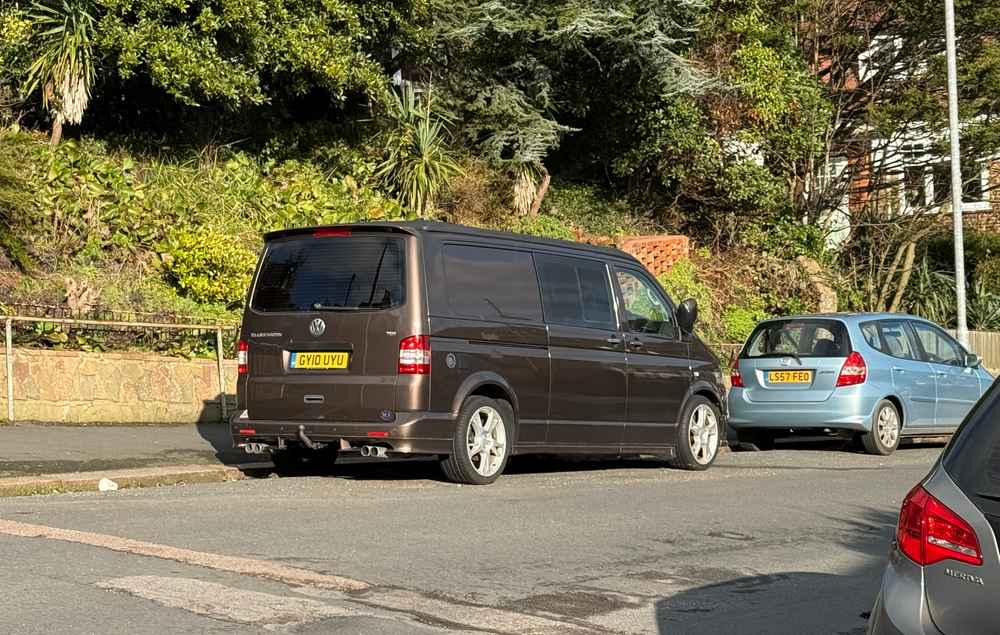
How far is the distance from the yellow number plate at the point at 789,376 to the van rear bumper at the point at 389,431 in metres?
6.32

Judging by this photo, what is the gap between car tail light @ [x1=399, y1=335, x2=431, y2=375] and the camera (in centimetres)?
1098

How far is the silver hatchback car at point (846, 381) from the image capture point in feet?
52.7

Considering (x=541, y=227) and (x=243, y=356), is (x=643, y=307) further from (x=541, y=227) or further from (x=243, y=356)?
(x=541, y=227)

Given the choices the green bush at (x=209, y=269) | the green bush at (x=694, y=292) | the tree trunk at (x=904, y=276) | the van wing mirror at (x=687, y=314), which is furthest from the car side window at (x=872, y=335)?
the tree trunk at (x=904, y=276)

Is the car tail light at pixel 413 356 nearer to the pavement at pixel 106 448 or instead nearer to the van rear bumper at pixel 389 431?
the van rear bumper at pixel 389 431

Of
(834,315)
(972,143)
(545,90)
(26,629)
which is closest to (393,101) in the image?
(545,90)

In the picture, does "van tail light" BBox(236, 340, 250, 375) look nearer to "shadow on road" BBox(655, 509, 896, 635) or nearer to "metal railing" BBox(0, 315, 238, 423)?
"metal railing" BBox(0, 315, 238, 423)

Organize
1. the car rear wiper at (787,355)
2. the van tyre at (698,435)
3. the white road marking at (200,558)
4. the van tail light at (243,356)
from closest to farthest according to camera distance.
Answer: the white road marking at (200,558) → the van tail light at (243,356) → the van tyre at (698,435) → the car rear wiper at (787,355)

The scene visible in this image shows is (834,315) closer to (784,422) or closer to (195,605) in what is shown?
(784,422)

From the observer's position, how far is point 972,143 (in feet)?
92.6

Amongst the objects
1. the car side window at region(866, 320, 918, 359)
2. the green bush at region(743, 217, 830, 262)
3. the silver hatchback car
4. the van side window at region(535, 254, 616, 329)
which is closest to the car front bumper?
the silver hatchback car

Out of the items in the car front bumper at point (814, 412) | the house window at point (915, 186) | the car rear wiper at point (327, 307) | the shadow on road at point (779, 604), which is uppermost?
the house window at point (915, 186)

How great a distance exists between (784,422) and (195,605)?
36.3 feet

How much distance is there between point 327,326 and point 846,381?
7025 mm
